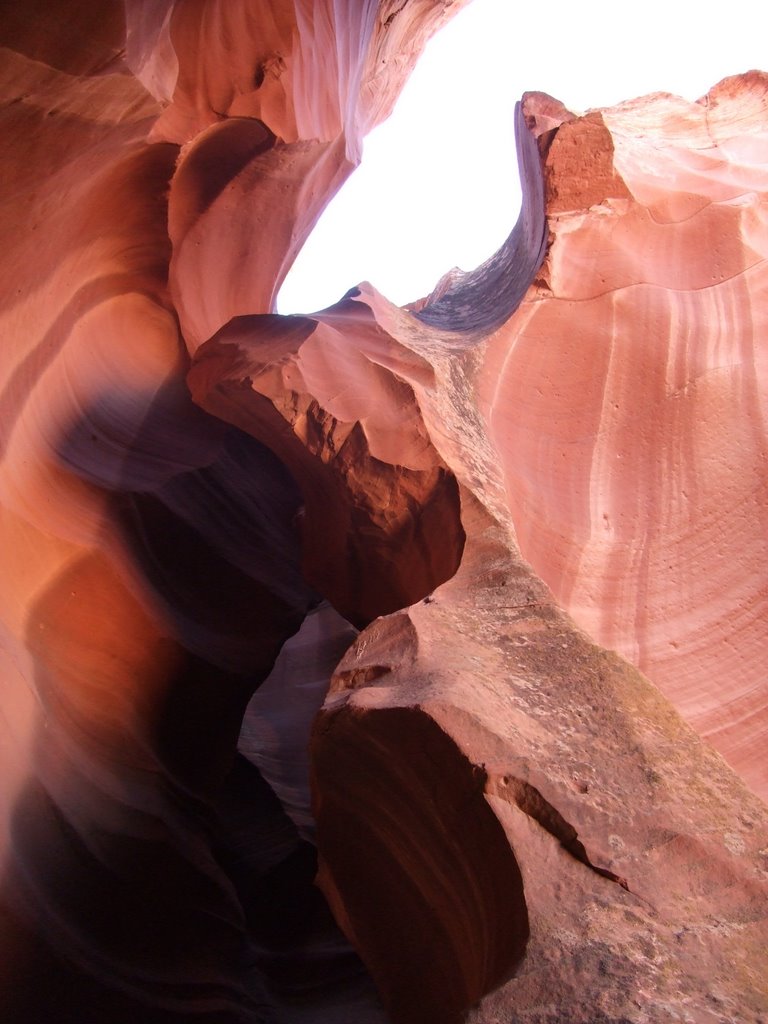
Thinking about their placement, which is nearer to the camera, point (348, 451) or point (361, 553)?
point (348, 451)

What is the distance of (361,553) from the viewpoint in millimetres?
4734

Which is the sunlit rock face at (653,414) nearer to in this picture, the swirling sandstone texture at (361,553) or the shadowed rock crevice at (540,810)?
the swirling sandstone texture at (361,553)

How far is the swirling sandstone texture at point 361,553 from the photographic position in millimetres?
2611

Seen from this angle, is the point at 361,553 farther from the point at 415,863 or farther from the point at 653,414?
the point at 415,863

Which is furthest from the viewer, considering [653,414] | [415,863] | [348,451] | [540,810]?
[653,414]

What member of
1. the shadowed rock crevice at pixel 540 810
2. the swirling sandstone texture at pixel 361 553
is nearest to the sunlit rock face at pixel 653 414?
the swirling sandstone texture at pixel 361 553

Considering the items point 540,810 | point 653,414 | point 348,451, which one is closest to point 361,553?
point 348,451

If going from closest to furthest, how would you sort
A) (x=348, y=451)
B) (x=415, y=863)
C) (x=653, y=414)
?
1. (x=415, y=863)
2. (x=348, y=451)
3. (x=653, y=414)

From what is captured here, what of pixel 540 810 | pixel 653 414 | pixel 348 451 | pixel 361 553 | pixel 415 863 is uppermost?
pixel 348 451

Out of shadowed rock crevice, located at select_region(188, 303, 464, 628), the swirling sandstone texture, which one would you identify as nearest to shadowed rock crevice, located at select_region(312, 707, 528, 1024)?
the swirling sandstone texture

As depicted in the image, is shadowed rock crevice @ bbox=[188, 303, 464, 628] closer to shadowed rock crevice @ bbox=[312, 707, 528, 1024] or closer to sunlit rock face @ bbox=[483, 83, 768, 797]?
sunlit rock face @ bbox=[483, 83, 768, 797]

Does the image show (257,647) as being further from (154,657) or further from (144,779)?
(144,779)

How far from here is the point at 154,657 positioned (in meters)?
5.51

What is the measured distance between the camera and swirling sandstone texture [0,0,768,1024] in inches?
103
